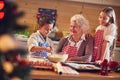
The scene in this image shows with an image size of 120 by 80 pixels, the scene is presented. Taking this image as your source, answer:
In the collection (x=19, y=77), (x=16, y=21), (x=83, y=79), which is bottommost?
(x=83, y=79)

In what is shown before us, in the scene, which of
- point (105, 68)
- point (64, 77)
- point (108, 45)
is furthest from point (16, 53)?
point (108, 45)

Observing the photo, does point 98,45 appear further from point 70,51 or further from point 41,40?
point 41,40

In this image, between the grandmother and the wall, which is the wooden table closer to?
the grandmother

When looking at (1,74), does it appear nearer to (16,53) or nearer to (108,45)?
(16,53)

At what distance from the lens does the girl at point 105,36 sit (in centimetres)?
311

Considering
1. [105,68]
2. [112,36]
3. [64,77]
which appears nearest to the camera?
[64,77]

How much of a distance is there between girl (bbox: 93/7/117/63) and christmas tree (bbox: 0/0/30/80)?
266 centimetres

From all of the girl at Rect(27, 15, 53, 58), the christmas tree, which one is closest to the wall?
the girl at Rect(27, 15, 53, 58)

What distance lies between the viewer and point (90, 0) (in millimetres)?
4559

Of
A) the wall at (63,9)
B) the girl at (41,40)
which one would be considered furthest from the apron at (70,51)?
the wall at (63,9)

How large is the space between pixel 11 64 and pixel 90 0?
423 centimetres

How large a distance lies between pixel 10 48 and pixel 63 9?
4.21 m

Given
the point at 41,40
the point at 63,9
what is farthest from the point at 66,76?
the point at 63,9

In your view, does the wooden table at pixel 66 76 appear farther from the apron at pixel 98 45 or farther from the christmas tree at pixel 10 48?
the christmas tree at pixel 10 48
